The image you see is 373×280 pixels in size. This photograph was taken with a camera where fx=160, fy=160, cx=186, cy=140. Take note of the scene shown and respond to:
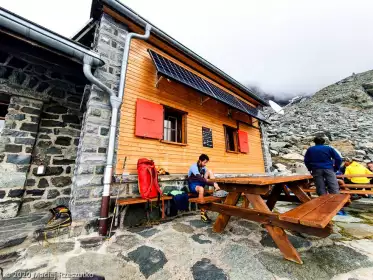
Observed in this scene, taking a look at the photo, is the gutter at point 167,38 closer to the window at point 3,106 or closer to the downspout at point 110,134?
the downspout at point 110,134

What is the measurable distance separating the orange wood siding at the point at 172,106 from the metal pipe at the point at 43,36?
128 cm

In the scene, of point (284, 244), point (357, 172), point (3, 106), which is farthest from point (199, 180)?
point (357, 172)

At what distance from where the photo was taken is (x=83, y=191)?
319 cm

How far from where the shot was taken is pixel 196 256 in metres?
2.25

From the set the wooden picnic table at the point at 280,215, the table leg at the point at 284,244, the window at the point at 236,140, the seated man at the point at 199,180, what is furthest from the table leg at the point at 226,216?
the window at the point at 236,140

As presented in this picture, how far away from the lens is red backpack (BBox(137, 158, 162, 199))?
3.75 meters

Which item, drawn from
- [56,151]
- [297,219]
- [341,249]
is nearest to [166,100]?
[56,151]

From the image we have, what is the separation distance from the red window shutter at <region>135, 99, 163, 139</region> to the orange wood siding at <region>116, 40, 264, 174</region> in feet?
0.47

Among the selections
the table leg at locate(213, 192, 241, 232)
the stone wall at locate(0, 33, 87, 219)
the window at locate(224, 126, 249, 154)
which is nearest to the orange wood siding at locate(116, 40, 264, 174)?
the window at locate(224, 126, 249, 154)

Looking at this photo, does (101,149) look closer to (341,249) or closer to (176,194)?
(176,194)

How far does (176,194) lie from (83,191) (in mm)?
2017

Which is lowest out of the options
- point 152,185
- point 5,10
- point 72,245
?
point 72,245

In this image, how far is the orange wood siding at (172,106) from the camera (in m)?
4.33

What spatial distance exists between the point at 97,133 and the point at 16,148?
6.46ft
